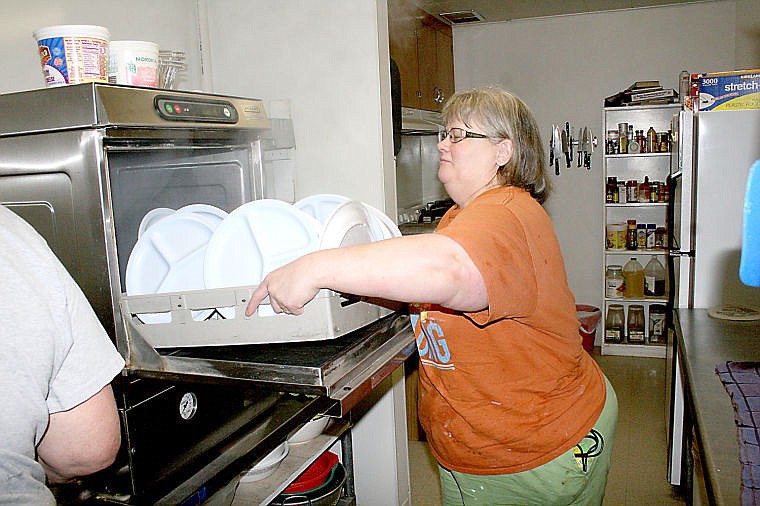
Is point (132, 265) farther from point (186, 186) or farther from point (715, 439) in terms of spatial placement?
point (715, 439)

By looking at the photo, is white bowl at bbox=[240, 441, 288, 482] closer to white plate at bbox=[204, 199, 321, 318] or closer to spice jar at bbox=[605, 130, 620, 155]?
white plate at bbox=[204, 199, 321, 318]

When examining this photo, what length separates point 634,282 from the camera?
4.61 m

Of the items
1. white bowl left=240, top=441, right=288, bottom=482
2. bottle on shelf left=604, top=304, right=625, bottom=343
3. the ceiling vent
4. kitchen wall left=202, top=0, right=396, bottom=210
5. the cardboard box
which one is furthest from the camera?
bottle on shelf left=604, top=304, right=625, bottom=343

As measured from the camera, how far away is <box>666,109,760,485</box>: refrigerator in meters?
2.54

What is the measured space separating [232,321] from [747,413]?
126 cm

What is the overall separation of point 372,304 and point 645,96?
12.4ft

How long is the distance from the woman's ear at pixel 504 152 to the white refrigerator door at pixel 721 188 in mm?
1570

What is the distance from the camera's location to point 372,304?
1.19m

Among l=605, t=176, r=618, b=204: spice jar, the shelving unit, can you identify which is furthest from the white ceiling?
l=605, t=176, r=618, b=204: spice jar

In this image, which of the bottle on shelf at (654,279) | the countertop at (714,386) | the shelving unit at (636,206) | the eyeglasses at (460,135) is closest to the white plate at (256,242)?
the eyeglasses at (460,135)

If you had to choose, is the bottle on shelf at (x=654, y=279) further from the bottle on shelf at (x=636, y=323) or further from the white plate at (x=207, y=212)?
the white plate at (x=207, y=212)

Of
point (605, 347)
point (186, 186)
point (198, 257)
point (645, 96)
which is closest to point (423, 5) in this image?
point (645, 96)

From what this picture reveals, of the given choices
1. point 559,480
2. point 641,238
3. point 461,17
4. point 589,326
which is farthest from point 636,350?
point 559,480

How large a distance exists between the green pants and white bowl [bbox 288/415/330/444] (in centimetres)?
52
